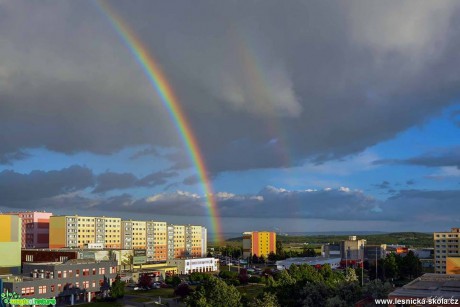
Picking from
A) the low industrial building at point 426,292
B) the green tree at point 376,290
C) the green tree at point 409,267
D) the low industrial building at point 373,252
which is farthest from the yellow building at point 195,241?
the low industrial building at point 426,292

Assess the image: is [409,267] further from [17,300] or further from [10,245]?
[17,300]

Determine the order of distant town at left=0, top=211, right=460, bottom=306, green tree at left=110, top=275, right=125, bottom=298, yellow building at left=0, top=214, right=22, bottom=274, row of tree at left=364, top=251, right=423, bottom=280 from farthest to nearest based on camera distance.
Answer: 1. row of tree at left=364, top=251, right=423, bottom=280
2. yellow building at left=0, top=214, right=22, bottom=274
3. green tree at left=110, top=275, right=125, bottom=298
4. distant town at left=0, top=211, right=460, bottom=306

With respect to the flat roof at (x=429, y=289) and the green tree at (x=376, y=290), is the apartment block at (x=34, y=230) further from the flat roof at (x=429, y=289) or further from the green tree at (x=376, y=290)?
the flat roof at (x=429, y=289)

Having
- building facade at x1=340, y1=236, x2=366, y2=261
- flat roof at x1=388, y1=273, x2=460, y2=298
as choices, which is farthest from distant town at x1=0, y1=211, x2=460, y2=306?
building facade at x1=340, y1=236, x2=366, y2=261

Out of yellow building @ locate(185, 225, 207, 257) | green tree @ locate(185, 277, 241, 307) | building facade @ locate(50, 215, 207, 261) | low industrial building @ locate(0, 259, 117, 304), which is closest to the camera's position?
green tree @ locate(185, 277, 241, 307)

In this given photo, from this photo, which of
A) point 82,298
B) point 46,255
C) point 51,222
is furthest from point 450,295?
point 51,222

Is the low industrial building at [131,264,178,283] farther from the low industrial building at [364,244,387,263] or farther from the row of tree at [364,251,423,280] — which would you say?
the low industrial building at [364,244,387,263]
